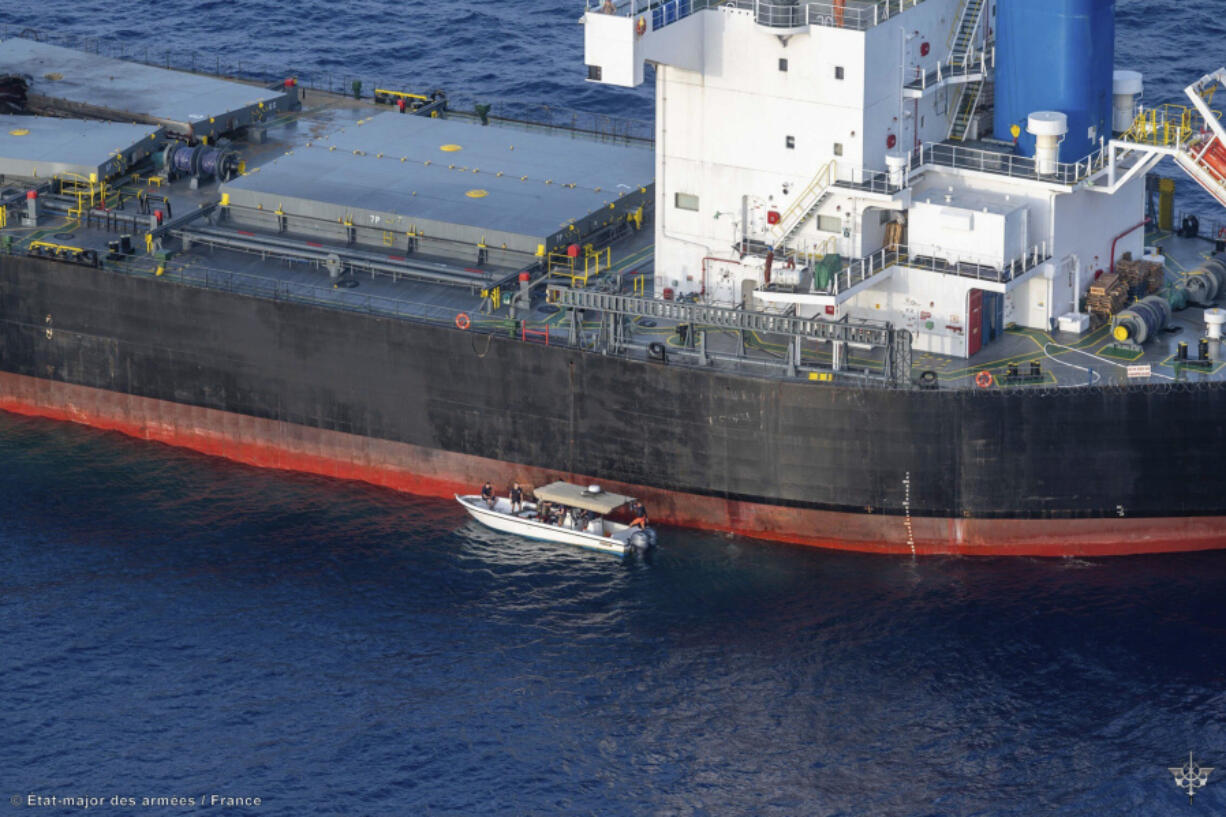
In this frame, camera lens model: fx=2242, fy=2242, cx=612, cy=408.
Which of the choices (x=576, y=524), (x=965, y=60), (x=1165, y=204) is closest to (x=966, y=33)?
(x=965, y=60)

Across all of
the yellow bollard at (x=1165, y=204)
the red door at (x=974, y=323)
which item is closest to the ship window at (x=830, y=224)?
the red door at (x=974, y=323)

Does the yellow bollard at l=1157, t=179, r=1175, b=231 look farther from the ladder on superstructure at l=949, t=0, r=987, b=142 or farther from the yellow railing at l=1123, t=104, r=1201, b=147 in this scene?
the ladder on superstructure at l=949, t=0, r=987, b=142

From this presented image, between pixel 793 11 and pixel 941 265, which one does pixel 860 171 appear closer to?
pixel 941 265

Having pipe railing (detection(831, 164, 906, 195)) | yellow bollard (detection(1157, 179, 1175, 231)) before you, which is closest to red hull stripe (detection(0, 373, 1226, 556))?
pipe railing (detection(831, 164, 906, 195))

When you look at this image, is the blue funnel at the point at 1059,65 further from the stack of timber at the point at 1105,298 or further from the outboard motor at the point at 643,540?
the outboard motor at the point at 643,540

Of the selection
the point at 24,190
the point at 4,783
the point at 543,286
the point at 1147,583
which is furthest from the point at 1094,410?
the point at 24,190
